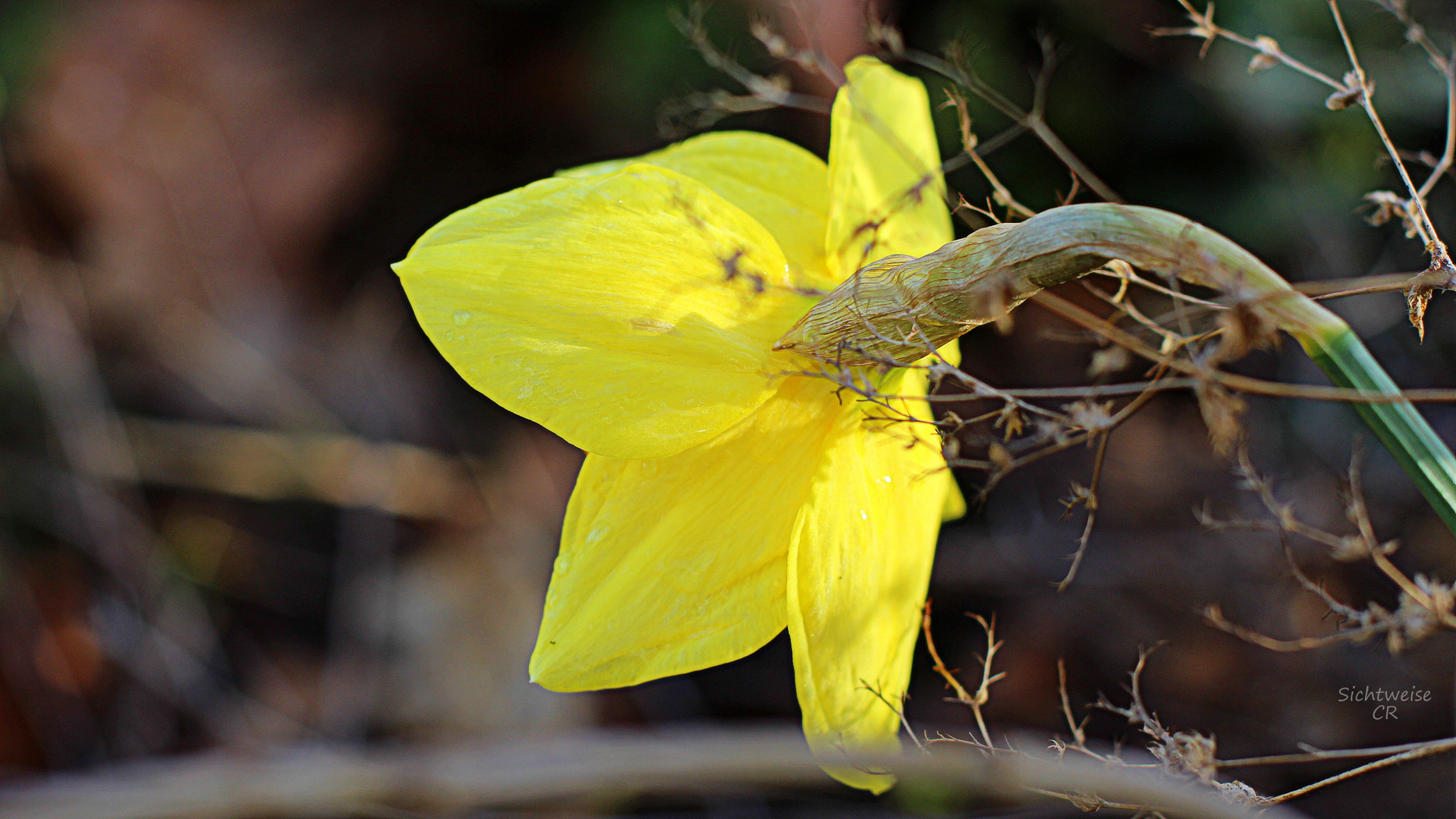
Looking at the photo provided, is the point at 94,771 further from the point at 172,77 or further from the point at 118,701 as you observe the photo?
the point at 172,77

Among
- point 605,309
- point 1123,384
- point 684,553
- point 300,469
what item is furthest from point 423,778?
point 1123,384

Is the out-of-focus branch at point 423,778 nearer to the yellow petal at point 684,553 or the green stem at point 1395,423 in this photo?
the yellow petal at point 684,553

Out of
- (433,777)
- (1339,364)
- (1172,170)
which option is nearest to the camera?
(1339,364)

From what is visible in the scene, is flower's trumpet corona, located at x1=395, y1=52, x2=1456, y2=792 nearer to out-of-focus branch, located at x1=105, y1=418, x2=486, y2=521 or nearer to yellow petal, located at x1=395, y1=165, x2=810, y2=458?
yellow petal, located at x1=395, y1=165, x2=810, y2=458

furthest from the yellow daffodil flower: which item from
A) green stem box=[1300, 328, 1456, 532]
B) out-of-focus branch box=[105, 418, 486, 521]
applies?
out-of-focus branch box=[105, 418, 486, 521]

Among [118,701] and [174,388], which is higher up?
[174,388]

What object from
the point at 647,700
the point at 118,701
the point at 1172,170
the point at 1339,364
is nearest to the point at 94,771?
the point at 118,701

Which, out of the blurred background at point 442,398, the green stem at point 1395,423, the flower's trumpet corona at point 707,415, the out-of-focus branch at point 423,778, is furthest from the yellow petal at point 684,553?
the blurred background at point 442,398

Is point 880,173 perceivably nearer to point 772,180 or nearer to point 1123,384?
point 772,180
